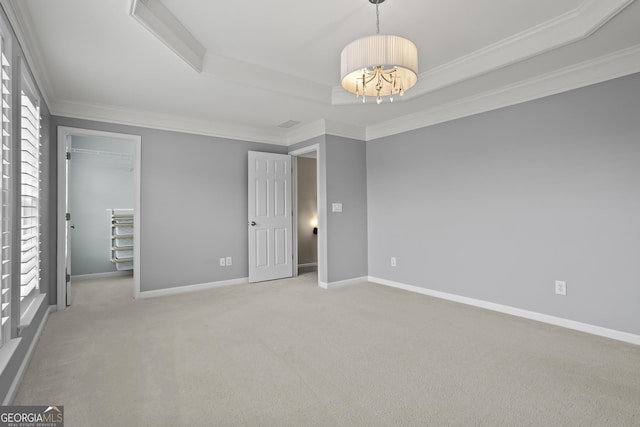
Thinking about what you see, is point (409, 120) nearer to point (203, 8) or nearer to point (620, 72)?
point (620, 72)

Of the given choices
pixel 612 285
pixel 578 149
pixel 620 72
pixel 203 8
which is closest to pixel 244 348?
pixel 203 8

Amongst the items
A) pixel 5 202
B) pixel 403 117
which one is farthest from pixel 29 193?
pixel 403 117

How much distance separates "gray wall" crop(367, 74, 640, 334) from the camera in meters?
2.81

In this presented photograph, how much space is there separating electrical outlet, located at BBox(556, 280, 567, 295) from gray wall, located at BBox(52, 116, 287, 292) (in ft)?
12.5

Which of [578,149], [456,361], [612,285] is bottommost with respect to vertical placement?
[456,361]

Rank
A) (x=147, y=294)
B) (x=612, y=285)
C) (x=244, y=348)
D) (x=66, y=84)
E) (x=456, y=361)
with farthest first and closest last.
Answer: (x=147, y=294), (x=66, y=84), (x=612, y=285), (x=244, y=348), (x=456, y=361)

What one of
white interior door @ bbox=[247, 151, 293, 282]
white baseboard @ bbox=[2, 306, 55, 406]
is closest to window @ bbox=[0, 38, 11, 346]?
white baseboard @ bbox=[2, 306, 55, 406]

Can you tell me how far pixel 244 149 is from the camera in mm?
5070

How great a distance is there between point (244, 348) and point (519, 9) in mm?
3215

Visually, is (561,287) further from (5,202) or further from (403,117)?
(5,202)

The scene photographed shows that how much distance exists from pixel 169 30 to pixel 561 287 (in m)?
3.97

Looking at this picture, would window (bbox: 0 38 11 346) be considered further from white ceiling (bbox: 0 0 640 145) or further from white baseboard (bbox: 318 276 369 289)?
white baseboard (bbox: 318 276 369 289)

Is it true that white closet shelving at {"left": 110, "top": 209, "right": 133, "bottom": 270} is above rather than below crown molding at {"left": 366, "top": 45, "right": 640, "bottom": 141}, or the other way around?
below

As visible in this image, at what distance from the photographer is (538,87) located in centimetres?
325
